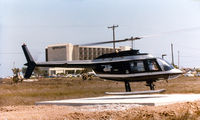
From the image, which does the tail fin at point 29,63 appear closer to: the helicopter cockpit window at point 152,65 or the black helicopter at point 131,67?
the black helicopter at point 131,67

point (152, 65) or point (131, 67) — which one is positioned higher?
point (152, 65)

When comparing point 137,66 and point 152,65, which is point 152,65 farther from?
point 137,66

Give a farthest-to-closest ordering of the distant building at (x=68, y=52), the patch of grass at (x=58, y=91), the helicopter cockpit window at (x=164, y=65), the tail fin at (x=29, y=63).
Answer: the distant building at (x=68, y=52)
the patch of grass at (x=58, y=91)
the tail fin at (x=29, y=63)
the helicopter cockpit window at (x=164, y=65)

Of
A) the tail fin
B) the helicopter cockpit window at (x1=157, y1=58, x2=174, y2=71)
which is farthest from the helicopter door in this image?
the tail fin

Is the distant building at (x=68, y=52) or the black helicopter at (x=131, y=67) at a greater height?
the distant building at (x=68, y=52)

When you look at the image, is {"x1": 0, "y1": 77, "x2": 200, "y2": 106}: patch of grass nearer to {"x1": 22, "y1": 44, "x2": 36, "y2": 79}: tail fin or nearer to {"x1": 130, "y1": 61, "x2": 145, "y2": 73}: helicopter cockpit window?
{"x1": 22, "y1": 44, "x2": 36, "y2": 79}: tail fin

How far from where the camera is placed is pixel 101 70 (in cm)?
2381

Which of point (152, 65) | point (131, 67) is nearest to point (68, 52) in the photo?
point (131, 67)

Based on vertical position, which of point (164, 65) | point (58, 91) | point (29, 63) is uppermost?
point (29, 63)

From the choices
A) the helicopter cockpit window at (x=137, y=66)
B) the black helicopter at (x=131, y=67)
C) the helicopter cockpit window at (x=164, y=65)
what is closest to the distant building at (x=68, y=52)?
the black helicopter at (x=131, y=67)

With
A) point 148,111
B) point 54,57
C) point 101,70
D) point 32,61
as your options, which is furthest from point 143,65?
point 54,57

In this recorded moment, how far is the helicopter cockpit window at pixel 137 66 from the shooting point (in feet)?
73.8

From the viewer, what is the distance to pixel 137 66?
22.6 metres

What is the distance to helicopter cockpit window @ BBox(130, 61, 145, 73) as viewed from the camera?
73.8 ft
